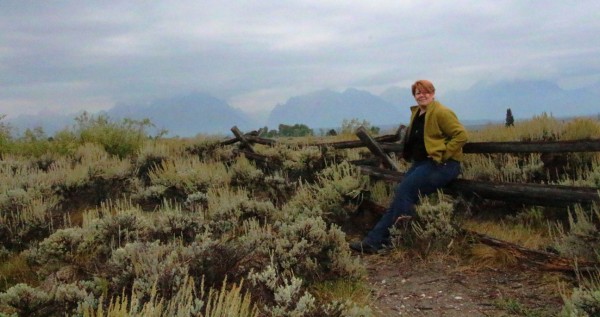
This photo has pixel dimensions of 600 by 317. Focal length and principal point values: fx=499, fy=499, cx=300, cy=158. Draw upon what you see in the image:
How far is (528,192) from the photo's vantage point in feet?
20.2

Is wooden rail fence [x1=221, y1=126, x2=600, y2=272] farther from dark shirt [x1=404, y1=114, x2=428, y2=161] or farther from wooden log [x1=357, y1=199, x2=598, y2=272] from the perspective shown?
dark shirt [x1=404, y1=114, x2=428, y2=161]

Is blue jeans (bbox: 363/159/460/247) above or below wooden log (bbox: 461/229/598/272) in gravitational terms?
above

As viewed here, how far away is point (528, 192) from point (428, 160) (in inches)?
49.5

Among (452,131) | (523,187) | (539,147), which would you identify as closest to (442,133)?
(452,131)

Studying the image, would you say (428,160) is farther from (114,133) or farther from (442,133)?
(114,133)

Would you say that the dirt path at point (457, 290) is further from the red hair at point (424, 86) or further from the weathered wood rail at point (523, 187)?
the red hair at point (424, 86)

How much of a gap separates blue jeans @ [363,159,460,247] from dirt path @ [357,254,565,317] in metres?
0.60

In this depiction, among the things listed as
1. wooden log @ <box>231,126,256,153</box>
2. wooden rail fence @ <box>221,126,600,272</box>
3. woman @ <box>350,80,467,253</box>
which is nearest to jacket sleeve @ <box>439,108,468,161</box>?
woman @ <box>350,80,467,253</box>

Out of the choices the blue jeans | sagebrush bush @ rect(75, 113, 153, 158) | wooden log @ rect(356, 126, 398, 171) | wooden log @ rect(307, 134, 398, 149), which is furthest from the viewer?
sagebrush bush @ rect(75, 113, 153, 158)

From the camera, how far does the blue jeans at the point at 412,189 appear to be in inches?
249

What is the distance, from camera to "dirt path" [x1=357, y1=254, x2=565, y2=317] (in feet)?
14.4

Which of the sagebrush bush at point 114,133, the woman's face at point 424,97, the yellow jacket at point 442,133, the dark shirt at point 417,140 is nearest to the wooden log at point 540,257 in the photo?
the yellow jacket at point 442,133

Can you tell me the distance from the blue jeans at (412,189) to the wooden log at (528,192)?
548 mm

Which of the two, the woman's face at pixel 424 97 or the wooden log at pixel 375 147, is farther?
the wooden log at pixel 375 147
